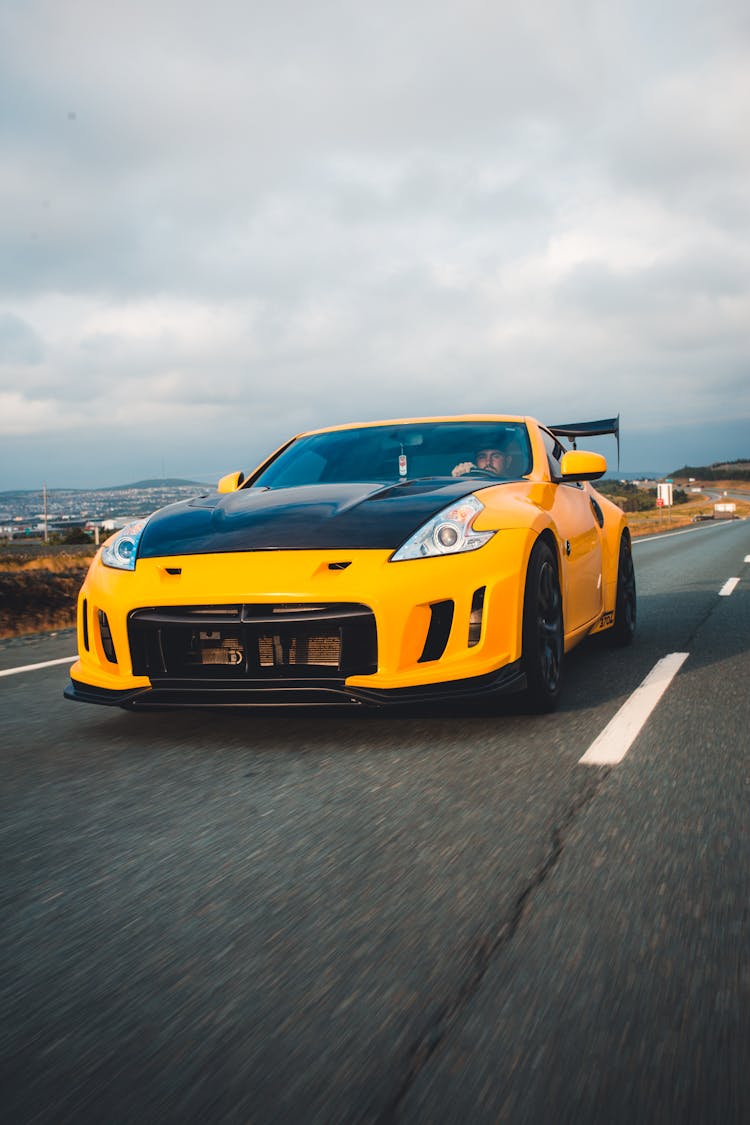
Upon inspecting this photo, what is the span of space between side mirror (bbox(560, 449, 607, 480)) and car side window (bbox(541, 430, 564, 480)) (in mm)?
136

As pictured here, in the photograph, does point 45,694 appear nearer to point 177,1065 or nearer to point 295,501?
point 295,501

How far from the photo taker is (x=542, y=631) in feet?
15.1

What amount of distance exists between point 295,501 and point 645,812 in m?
2.25

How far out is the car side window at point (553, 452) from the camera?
233 inches

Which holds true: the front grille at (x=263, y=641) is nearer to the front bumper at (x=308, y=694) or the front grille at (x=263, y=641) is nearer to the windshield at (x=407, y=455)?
the front bumper at (x=308, y=694)

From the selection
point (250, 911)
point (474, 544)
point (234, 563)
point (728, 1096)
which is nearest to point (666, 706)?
point (474, 544)

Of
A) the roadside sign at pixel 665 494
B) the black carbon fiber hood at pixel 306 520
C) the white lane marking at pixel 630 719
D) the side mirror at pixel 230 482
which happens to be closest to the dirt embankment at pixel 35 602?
the side mirror at pixel 230 482

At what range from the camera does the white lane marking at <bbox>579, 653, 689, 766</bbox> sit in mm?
3893

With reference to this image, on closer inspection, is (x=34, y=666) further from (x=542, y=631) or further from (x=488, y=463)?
(x=542, y=631)

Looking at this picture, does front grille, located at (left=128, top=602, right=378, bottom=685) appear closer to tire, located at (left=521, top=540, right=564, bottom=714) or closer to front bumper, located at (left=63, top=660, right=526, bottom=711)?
front bumper, located at (left=63, top=660, right=526, bottom=711)

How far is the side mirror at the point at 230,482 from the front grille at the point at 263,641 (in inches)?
66.6

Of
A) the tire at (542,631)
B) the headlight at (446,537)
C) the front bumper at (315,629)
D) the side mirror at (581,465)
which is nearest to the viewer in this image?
the front bumper at (315,629)

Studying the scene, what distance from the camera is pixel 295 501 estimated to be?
15.7 feet

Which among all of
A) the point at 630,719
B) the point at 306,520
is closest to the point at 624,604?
the point at 630,719
